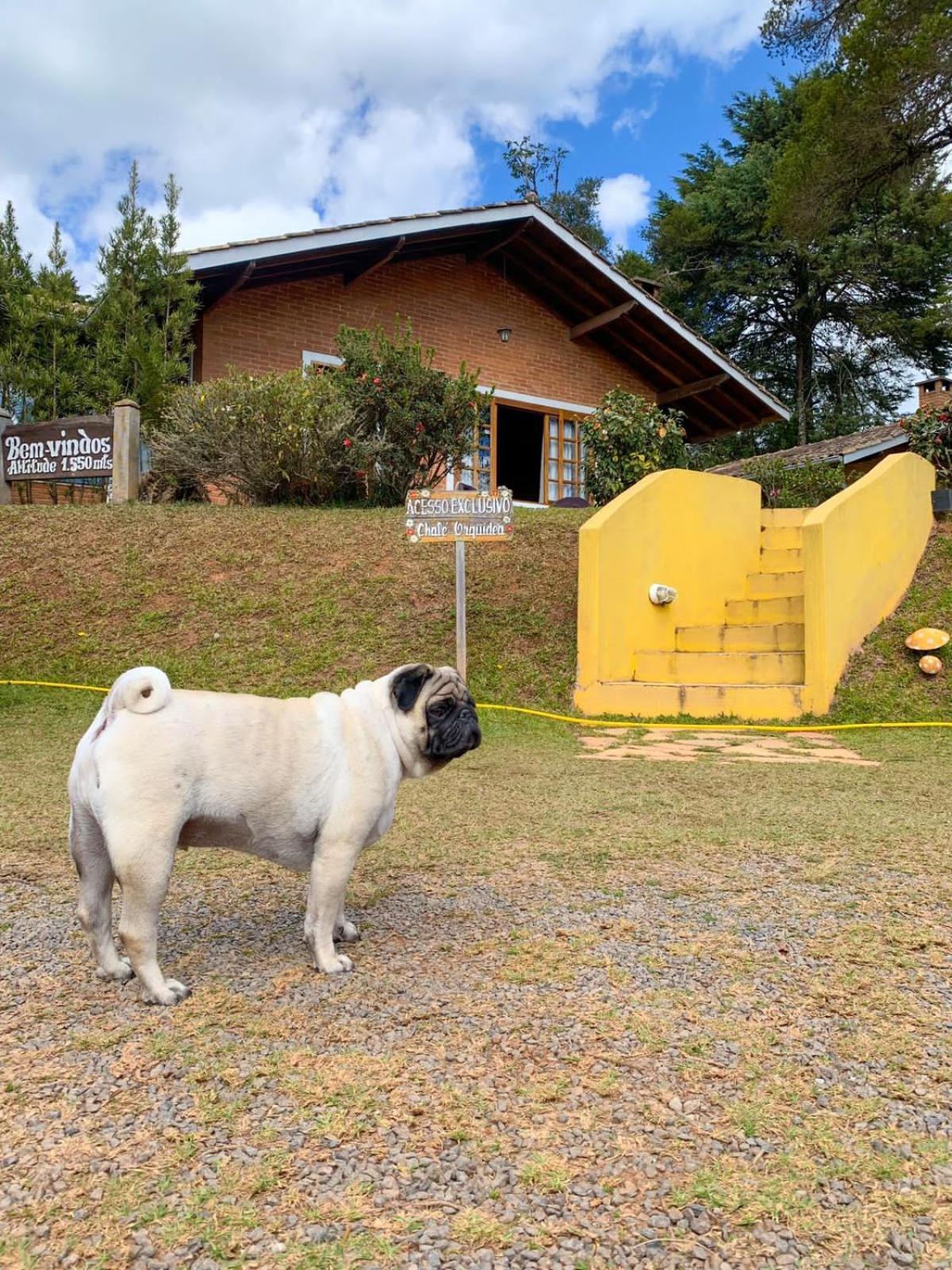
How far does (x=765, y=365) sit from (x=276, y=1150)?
35.7 m

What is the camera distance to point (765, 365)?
34.1 metres

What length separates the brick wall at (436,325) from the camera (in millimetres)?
14648

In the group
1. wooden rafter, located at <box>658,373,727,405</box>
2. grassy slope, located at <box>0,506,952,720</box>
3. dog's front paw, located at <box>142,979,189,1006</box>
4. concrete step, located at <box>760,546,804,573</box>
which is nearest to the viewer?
dog's front paw, located at <box>142,979,189,1006</box>

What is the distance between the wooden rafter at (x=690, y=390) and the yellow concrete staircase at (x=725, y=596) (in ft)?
26.6

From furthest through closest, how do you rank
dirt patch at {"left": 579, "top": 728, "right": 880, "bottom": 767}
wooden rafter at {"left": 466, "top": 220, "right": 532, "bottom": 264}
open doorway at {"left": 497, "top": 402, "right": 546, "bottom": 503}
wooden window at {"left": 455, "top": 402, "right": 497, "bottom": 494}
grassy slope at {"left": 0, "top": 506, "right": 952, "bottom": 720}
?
open doorway at {"left": 497, "top": 402, "right": 546, "bottom": 503} → wooden window at {"left": 455, "top": 402, "right": 497, "bottom": 494} → wooden rafter at {"left": 466, "top": 220, "right": 532, "bottom": 264} → grassy slope at {"left": 0, "top": 506, "right": 952, "bottom": 720} → dirt patch at {"left": 579, "top": 728, "right": 880, "bottom": 767}

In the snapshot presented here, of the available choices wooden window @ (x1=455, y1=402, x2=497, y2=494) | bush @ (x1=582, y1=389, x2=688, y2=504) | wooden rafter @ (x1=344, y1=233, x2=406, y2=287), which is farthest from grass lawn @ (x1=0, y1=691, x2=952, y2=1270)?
wooden window @ (x1=455, y1=402, x2=497, y2=494)

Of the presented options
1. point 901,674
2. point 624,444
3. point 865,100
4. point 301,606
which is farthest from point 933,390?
point 301,606

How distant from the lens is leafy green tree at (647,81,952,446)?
102 feet

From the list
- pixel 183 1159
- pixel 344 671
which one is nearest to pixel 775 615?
pixel 344 671

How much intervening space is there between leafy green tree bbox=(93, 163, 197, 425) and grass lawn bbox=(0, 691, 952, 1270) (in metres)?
11.2

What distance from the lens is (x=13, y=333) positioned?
14.2 m

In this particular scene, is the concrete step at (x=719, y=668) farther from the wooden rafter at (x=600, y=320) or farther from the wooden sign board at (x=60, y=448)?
the wooden rafter at (x=600, y=320)

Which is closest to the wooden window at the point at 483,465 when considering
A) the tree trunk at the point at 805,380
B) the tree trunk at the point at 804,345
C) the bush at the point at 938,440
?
the bush at the point at 938,440

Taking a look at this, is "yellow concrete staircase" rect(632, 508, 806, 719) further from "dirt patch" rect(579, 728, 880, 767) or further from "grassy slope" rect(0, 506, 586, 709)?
"grassy slope" rect(0, 506, 586, 709)
